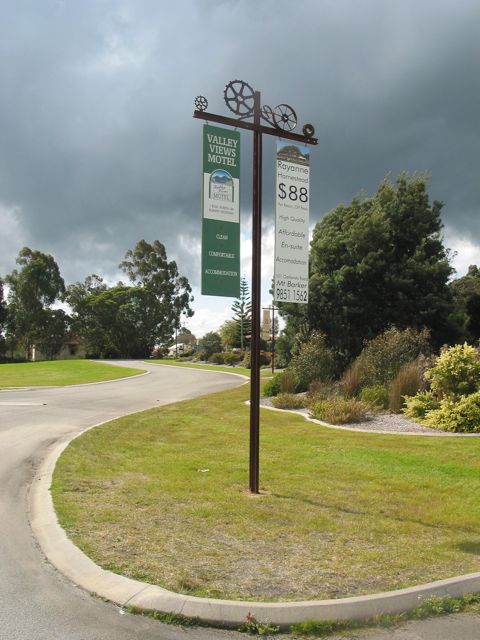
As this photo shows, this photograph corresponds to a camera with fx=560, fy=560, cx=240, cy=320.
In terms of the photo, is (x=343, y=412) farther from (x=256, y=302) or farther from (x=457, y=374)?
(x=256, y=302)

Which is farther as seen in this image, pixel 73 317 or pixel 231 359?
pixel 73 317

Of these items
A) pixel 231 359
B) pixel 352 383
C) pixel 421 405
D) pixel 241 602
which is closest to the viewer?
pixel 241 602

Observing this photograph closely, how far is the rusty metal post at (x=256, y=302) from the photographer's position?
→ 6.87 meters

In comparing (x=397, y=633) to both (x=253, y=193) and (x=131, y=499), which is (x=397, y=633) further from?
(x=253, y=193)

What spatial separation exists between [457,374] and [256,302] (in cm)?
747

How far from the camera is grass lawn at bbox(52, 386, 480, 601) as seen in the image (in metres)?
4.36

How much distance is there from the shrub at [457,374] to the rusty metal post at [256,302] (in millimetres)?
7033

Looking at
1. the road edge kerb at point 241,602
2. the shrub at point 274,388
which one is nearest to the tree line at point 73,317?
the shrub at point 274,388

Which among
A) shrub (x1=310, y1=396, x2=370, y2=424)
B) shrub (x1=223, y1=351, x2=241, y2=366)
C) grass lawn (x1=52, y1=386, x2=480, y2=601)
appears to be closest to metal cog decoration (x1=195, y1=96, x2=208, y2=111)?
grass lawn (x1=52, y1=386, x2=480, y2=601)

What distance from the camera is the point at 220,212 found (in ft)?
22.8

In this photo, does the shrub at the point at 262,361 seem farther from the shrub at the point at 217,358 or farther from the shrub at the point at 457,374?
the shrub at the point at 457,374

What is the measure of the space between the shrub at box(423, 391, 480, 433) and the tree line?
63.8 meters

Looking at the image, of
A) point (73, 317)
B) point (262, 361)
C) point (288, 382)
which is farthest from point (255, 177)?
point (73, 317)

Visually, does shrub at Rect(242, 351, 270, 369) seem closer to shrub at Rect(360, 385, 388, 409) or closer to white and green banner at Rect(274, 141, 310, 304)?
shrub at Rect(360, 385, 388, 409)
